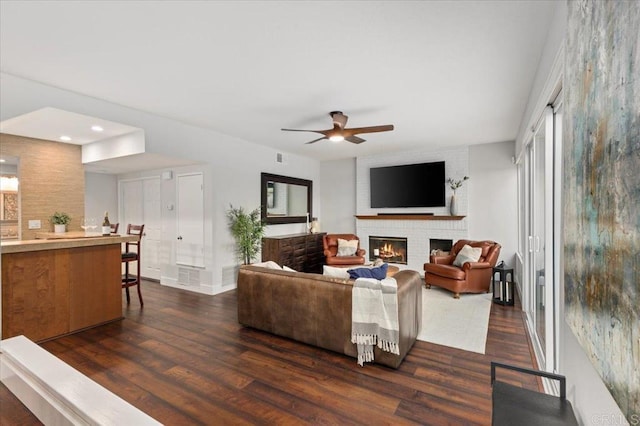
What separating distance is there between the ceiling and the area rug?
2677 millimetres

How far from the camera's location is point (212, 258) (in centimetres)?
504

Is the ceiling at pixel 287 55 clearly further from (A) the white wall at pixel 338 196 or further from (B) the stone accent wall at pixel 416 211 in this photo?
(A) the white wall at pixel 338 196

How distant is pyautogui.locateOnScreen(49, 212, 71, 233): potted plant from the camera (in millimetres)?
4560

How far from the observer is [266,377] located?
8.05ft

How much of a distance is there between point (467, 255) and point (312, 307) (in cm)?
321

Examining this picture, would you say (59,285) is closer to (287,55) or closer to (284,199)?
(287,55)

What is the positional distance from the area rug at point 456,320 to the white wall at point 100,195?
638 centimetres

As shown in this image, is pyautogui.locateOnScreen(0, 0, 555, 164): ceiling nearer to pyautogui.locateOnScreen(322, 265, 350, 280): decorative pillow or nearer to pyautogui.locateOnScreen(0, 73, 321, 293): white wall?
pyautogui.locateOnScreen(0, 73, 321, 293): white wall

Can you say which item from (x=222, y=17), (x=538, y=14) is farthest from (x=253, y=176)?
(x=538, y=14)

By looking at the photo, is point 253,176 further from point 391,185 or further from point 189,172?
point 391,185

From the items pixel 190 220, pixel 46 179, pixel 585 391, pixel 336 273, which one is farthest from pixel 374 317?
pixel 46 179

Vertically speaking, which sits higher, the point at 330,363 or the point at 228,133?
the point at 228,133

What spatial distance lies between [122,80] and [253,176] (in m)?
2.92

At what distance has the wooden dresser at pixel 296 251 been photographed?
576cm
